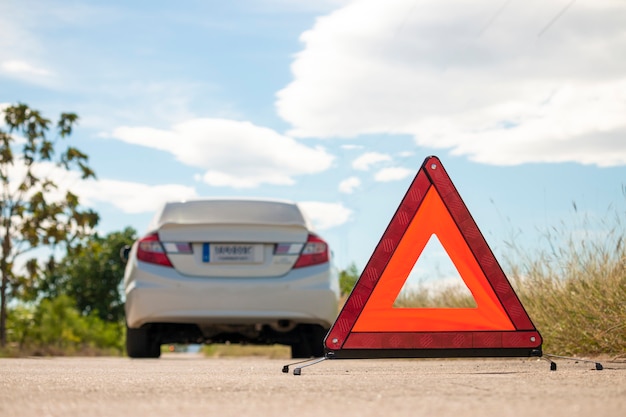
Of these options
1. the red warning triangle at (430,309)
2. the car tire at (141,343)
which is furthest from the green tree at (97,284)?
the red warning triangle at (430,309)

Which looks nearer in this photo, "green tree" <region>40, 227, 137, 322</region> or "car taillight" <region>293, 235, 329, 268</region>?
"car taillight" <region>293, 235, 329, 268</region>

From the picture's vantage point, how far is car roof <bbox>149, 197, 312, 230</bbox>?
9.84 m

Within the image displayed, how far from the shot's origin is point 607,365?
6.39 m

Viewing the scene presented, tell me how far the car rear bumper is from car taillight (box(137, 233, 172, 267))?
77 mm

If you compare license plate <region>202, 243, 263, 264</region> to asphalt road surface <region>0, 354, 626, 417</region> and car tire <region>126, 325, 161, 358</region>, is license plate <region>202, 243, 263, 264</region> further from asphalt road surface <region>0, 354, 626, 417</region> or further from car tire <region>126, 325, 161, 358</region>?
asphalt road surface <region>0, 354, 626, 417</region>

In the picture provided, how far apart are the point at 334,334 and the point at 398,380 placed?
0.64 meters

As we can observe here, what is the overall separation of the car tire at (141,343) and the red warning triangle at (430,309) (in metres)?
4.68

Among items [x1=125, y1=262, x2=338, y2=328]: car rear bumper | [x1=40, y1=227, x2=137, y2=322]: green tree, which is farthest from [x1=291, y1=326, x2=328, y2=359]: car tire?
[x1=40, y1=227, x2=137, y2=322]: green tree

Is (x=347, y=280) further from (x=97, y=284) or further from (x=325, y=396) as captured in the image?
(x=97, y=284)

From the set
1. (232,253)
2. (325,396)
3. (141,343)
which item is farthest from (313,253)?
(325,396)

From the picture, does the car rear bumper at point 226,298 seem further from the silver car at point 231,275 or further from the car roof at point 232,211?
the car roof at point 232,211

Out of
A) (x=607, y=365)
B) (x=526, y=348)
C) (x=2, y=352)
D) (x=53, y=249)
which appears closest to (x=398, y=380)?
(x=526, y=348)

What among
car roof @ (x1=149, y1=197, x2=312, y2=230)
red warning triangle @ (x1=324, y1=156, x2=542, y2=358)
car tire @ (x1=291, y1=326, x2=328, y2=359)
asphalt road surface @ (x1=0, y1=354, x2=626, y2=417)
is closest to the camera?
asphalt road surface @ (x1=0, y1=354, x2=626, y2=417)

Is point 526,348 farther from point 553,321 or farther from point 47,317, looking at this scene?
Result: point 47,317
